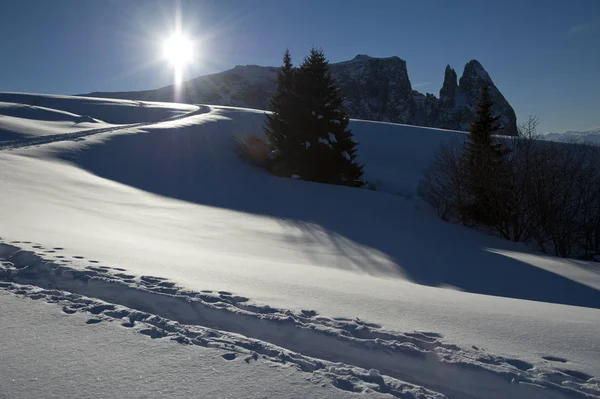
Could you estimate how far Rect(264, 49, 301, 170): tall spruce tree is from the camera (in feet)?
66.4

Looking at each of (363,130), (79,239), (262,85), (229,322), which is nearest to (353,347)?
(229,322)

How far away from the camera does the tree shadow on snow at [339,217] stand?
307 inches

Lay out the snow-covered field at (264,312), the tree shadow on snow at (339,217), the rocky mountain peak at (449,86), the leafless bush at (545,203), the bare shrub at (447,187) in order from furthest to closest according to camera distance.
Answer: the rocky mountain peak at (449,86) < the bare shrub at (447,187) < the leafless bush at (545,203) < the tree shadow on snow at (339,217) < the snow-covered field at (264,312)

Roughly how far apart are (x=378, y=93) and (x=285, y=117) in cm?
12124

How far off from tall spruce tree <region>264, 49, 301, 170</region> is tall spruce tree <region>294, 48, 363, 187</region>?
0.89 feet

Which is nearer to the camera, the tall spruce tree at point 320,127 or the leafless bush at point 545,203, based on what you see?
the leafless bush at point 545,203

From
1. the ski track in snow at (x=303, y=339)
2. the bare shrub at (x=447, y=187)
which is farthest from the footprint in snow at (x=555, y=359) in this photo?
the bare shrub at (x=447, y=187)

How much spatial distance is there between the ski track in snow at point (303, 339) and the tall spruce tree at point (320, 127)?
16.5 m

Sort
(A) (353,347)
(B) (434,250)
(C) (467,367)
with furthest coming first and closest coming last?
1. (B) (434,250)
2. (A) (353,347)
3. (C) (467,367)

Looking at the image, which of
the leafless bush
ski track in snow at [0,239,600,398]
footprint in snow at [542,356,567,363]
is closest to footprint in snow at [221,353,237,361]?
ski track in snow at [0,239,600,398]

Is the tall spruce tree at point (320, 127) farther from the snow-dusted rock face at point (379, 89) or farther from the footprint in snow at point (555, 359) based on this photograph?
the snow-dusted rock face at point (379, 89)

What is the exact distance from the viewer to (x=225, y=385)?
219cm

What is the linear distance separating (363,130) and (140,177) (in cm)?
2223

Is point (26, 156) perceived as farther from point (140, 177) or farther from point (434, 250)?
point (434, 250)
